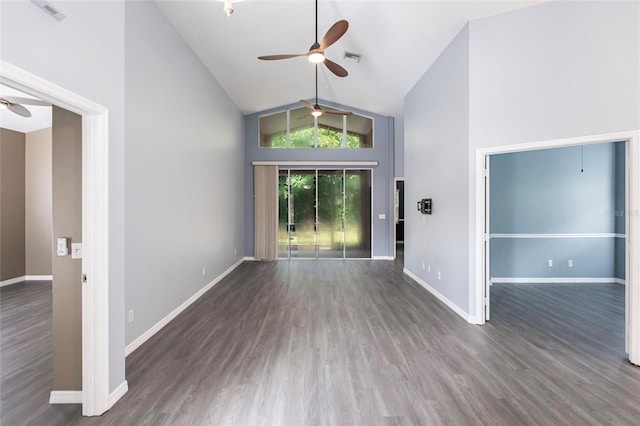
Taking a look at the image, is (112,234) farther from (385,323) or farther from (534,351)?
(534,351)

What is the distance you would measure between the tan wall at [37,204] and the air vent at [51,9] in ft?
17.6

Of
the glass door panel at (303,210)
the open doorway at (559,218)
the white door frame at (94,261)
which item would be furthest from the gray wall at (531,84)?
the glass door panel at (303,210)

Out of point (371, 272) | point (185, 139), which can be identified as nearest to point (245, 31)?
point (185, 139)

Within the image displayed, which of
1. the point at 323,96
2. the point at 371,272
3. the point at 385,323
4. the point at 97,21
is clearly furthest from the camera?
the point at 323,96

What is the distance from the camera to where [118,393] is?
2109 mm

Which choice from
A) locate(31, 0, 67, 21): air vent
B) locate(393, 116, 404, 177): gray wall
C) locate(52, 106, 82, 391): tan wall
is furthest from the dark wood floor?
locate(393, 116, 404, 177): gray wall

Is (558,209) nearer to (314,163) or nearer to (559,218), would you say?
(559,218)

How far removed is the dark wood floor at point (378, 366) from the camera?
1.96 meters

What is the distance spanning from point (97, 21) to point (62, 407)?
275cm

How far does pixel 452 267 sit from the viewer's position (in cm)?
399

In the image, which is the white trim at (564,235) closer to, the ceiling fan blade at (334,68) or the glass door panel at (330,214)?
the glass door panel at (330,214)

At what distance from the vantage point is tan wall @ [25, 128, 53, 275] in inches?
212

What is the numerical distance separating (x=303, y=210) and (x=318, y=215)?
0.44 meters

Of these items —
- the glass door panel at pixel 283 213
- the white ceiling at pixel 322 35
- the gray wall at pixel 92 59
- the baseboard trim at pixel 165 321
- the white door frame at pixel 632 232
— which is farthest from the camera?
the glass door panel at pixel 283 213
